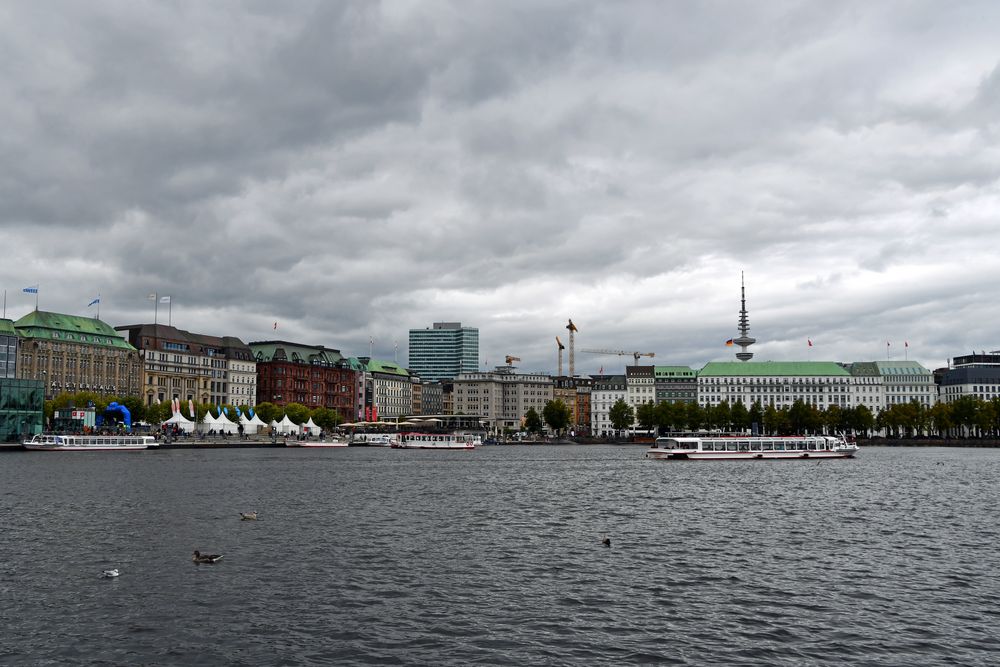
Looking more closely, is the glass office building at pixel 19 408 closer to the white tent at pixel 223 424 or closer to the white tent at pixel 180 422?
the white tent at pixel 180 422

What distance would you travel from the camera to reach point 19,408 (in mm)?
151375

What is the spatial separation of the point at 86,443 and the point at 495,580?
136139 mm

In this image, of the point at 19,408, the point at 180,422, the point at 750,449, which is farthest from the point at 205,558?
the point at 180,422

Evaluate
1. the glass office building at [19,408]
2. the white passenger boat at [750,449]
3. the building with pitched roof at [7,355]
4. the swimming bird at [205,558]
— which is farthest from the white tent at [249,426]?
the swimming bird at [205,558]

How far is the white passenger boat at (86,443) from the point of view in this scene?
144750 millimetres

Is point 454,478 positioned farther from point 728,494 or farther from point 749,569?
point 749,569

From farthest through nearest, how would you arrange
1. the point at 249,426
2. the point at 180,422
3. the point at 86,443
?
the point at 249,426 < the point at 180,422 < the point at 86,443

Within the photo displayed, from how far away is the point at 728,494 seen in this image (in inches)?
2869

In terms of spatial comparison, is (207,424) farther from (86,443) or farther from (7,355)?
(7,355)

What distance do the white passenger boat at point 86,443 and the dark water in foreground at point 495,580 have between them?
87.4 meters

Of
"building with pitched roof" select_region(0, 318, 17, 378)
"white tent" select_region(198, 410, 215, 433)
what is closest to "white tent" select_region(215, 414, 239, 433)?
"white tent" select_region(198, 410, 215, 433)

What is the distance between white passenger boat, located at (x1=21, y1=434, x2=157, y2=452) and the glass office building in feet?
12.8

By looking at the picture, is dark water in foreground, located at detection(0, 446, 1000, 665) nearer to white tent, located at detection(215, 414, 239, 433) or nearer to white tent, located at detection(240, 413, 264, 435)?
white tent, located at detection(240, 413, 264, 435)

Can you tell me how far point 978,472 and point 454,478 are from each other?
63.0m
